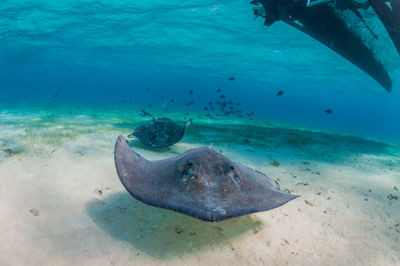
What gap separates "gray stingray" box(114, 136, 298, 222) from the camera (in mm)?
2287

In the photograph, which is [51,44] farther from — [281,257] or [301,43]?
[281,257]

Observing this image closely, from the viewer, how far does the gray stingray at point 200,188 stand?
7.50ft

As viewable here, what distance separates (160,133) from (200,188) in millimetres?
5328

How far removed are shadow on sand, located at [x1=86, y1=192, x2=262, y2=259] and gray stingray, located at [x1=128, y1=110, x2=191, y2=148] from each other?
3.78 m

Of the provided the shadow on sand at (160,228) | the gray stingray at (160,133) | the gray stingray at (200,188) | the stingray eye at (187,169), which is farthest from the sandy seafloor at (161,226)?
the gray stingray at (160,133)

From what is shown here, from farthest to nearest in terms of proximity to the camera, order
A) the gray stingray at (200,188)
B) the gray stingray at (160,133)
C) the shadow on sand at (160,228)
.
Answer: the gray stingray at (160,133)
the shadow on sand at (160,228)
the gray stingray at (200,188)

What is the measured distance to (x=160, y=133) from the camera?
7684 millimetres

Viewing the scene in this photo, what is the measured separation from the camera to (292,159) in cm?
809


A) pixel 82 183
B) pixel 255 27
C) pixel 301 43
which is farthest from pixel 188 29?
pixel 82 183

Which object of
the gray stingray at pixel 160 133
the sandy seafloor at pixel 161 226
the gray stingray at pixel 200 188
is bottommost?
the gray stingray at pixel 160 133

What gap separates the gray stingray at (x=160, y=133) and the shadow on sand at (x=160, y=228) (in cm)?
378

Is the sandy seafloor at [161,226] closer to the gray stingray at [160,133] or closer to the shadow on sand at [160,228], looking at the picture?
the shadow on sand at [160,228]

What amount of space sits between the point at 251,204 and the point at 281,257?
0.97m

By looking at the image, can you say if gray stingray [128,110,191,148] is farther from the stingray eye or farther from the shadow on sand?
the stingray eye
